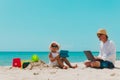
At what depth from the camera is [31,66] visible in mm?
11461

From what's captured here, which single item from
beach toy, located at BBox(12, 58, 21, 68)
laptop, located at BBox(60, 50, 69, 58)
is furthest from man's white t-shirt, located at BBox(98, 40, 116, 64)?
beach toy, located at BBox(12, 58, 21, 68)

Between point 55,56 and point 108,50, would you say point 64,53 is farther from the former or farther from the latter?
point 108,50

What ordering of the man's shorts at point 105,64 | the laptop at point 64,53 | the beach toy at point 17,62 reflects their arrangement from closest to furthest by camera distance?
1. the laptop at point 64,53
2. the man's shorts at point 105,64
3. the beach toy at point 17,62

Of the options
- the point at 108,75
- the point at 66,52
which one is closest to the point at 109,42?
the point at 66,52

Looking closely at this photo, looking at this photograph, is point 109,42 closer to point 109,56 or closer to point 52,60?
point 109,56

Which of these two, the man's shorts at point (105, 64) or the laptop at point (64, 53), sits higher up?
the laptop at point (64, 53)

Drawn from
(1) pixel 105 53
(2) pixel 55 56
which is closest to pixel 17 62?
(2) pixel 55 56

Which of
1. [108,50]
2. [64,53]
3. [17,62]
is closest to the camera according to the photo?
[64,53]

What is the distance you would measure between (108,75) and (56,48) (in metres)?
2.75

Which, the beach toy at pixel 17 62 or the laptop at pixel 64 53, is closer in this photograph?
the laptop at pixel 64 53

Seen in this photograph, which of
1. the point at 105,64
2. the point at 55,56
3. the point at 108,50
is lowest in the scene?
the point at 105,64

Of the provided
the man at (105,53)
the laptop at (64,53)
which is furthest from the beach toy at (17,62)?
the man at (105,53)

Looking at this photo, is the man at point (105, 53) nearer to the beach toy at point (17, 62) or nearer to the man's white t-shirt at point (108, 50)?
the man's white t-shirt at point (108, 50)

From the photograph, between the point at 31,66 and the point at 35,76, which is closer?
the point at 35,76
